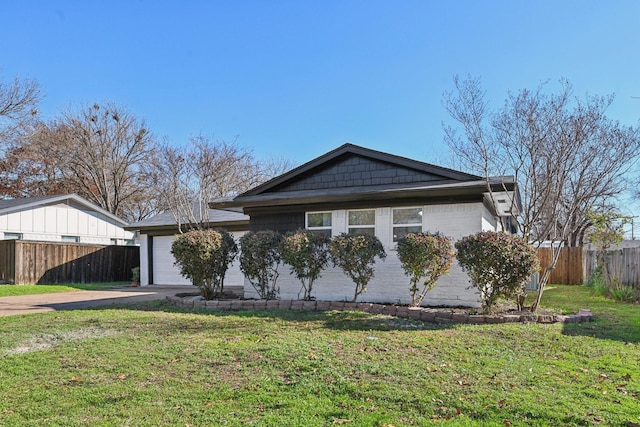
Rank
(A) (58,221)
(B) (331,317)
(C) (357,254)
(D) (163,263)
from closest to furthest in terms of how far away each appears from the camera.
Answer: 1. (B) (331,317)
2. (C) (357,254)
3. (D) (163,263)
4. (A) (58,221)

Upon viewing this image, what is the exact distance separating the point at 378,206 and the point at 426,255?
2248mm

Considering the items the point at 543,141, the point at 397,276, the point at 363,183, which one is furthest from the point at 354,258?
the point at 543,141

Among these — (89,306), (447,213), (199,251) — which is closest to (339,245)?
(447,213)

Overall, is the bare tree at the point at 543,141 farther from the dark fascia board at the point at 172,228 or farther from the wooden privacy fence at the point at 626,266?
the dark fascia board at the point at 172,228

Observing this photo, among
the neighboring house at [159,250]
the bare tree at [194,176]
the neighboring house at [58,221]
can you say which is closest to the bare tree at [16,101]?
the neighboring house at [58,221]

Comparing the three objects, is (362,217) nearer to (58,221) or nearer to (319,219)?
(319,219)

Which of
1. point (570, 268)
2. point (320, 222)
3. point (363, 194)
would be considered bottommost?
point (570, 268)

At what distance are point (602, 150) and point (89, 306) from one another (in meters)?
12.4

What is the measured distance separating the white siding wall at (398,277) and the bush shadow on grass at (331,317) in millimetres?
1655

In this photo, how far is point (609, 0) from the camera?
9406mm

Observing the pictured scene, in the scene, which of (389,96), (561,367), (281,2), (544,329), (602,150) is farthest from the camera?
(389,96)

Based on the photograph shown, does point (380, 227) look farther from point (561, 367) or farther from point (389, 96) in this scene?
point (389, 96)

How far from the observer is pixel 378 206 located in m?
10.9

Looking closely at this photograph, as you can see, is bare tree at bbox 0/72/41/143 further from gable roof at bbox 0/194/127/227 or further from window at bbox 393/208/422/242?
window at bbox 393/208/422/242
